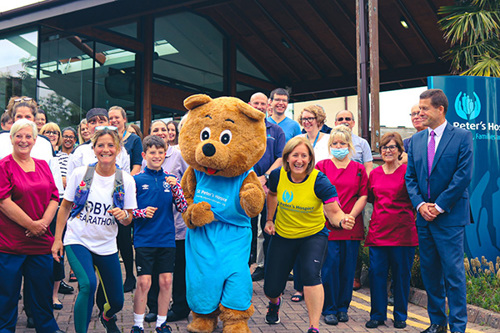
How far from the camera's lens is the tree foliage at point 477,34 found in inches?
416

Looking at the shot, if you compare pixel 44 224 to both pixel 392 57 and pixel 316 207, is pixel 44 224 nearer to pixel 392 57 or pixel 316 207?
pixel 316 207

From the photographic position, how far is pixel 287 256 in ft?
17.6

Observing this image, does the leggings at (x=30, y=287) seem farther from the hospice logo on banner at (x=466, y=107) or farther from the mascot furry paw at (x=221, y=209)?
the hospice logo on banner at (x=466, y=107)

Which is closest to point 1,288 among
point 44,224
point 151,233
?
point 44,224

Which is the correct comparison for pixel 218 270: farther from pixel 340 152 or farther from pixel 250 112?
pixel 340 152

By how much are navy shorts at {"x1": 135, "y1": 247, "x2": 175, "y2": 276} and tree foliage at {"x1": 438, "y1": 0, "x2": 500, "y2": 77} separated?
7.69 m

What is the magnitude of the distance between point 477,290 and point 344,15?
31.8ft

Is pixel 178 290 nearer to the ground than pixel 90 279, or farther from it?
nearer to the ground

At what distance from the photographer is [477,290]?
6324 millimetres

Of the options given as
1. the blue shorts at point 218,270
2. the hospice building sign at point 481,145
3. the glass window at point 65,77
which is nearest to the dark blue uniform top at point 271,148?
the blue shorts at point 218,270

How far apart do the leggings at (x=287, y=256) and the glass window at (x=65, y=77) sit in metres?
9.16

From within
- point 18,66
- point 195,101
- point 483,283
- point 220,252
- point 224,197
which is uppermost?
point 18,66

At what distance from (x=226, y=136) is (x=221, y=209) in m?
0.67

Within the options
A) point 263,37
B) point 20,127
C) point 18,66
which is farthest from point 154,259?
point 263,37
